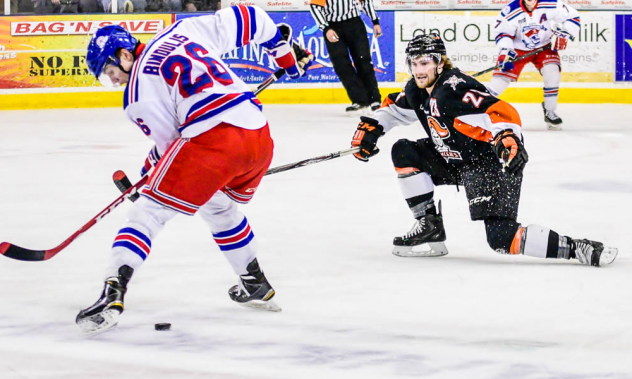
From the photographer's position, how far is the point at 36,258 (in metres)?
2.88

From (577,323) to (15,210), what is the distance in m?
2.75

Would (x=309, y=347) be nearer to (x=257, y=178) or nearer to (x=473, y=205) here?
(x=257, y=178)

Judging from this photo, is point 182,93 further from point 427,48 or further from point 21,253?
point 427,48

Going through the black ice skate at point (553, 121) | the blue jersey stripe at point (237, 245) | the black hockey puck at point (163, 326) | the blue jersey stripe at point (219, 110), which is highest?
the blue jersey stripe at point (219, 110)

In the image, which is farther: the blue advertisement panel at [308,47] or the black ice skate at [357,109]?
the blue advertisement panel at [308,47]

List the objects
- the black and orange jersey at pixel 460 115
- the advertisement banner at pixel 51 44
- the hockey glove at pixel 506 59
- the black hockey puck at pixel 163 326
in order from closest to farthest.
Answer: the black hockey puck at pixel 163 326 < the black and orange jersey at pixel 460 115 < the hockey glove at pixel 506 59 < the advertisement banner at pixel 51 44

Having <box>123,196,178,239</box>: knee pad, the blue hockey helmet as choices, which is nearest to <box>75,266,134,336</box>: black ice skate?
<box>123,196,178,239</box>: knee pad

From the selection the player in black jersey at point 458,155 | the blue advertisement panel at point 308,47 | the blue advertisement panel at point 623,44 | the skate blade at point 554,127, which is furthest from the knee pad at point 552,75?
the player in black jersey at point 458,155

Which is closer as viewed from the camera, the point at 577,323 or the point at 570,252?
the point at 577,323

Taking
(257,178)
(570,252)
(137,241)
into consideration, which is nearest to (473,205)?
(570,252)

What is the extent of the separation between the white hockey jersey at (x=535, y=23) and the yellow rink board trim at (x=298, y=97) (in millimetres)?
1797

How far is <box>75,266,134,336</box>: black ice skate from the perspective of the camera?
256cm

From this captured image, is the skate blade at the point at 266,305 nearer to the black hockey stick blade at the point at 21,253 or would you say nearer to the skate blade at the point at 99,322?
the skate blade at the point at 99,322

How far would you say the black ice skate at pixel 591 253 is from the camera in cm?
334
